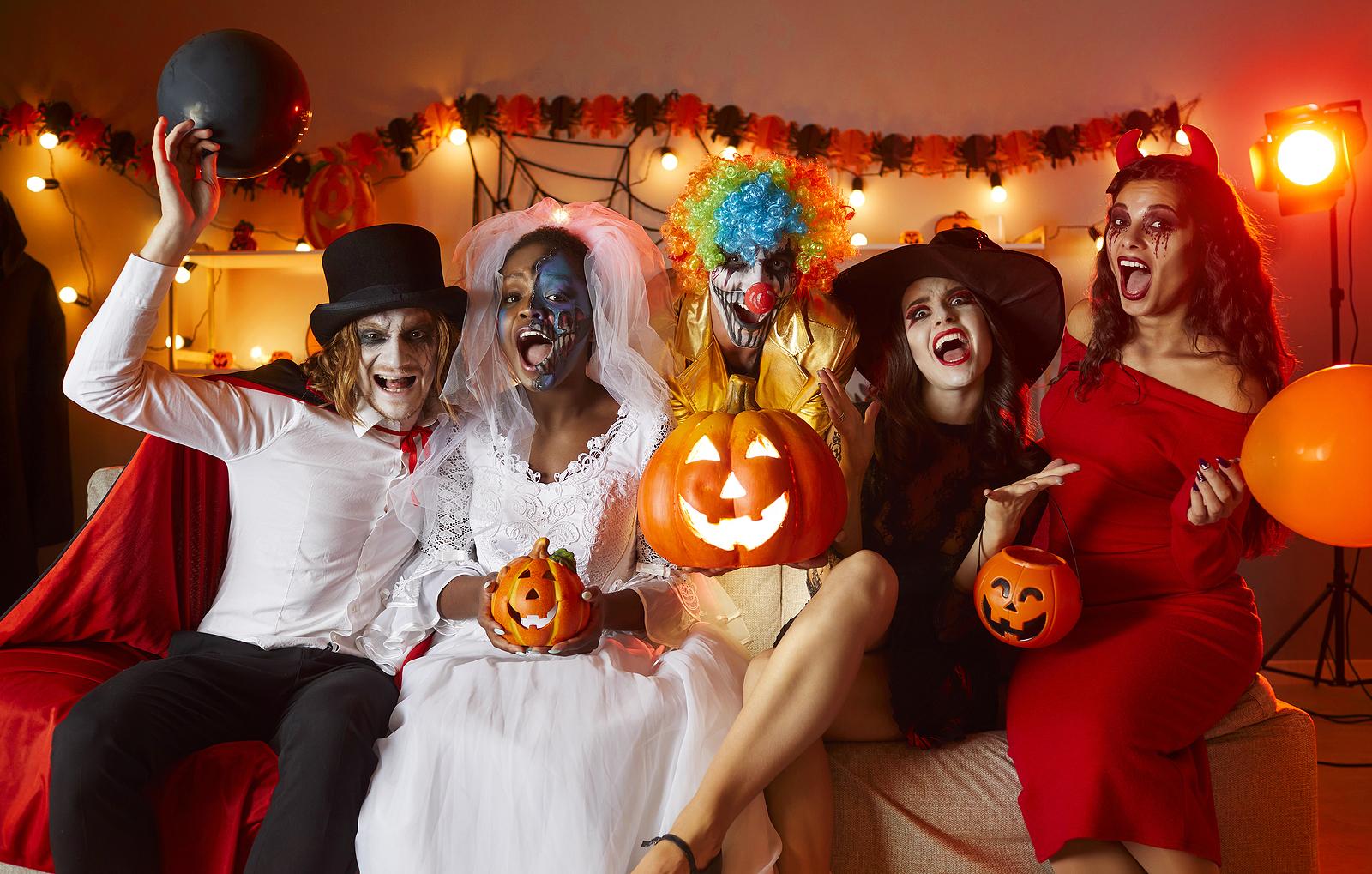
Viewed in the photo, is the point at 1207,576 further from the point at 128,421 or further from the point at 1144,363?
the point at 128,421

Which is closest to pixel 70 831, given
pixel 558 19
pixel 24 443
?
pixel 24 443

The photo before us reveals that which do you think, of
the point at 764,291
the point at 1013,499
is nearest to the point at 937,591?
the point at 1013,499

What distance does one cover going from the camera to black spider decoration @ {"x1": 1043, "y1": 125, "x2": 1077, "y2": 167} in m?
5.19

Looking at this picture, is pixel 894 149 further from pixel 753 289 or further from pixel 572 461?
pixel 572 461

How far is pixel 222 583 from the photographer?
252 cm

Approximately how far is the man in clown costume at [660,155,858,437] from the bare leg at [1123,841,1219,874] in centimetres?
123

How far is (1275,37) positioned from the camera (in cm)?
516

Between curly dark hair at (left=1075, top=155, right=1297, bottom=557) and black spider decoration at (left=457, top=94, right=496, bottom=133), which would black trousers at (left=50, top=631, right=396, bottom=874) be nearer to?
curly dark hair at (left=1075, top=155, right=1297, bottom=557)

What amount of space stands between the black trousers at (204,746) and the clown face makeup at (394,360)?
2.22 feet

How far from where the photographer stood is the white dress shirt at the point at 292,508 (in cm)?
235

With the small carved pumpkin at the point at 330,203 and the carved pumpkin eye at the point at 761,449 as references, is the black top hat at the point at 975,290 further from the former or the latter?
the small carved pumpkin at the point at 330,203

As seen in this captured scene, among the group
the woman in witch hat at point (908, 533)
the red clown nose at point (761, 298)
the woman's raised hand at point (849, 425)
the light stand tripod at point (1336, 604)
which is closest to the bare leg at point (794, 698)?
the woman in witch hat at point (908, 533)

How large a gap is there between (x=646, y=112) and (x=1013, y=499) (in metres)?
3.64

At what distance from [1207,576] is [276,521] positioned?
7.36 feet
